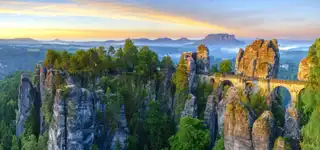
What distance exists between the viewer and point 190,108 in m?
41.6

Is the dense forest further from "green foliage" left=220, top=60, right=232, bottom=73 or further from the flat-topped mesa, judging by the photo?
the flat-topped mesa

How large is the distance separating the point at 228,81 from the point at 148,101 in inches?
444

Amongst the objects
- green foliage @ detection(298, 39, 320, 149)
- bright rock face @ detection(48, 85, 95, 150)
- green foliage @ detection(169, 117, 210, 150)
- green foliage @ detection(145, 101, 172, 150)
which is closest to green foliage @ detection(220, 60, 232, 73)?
green foliage @ detection(145, 101, 172, 150)

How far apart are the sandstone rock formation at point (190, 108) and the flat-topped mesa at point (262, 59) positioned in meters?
9.98

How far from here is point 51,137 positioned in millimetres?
34844

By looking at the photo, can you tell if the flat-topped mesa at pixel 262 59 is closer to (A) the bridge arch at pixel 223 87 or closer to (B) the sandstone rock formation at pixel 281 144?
(A) the bridge arch at pixel 223 87

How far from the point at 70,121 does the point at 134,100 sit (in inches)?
448

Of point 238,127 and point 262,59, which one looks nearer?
point 238,127

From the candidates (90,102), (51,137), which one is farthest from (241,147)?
(51,137)

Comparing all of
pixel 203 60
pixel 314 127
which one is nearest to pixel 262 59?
pixel 203 60

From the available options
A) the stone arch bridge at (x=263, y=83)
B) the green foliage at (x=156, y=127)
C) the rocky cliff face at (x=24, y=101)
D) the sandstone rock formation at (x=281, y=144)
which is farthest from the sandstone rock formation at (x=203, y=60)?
the sandstone rock formation at (x=281, y=144)

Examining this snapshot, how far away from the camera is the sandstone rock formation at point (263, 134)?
24078 mm

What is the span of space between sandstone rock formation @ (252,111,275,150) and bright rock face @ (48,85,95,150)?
16984 mm

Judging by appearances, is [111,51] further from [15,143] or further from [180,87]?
[15,143]
